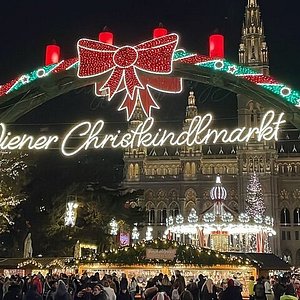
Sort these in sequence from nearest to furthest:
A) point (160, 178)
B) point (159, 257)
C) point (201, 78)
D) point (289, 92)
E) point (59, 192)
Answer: point (289, 92) < point (201, 78) < point (159, 257) < point (59, 192) < point (160, 178)

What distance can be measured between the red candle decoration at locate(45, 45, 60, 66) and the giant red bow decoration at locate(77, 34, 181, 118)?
901 millimetres

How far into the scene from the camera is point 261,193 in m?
58.5

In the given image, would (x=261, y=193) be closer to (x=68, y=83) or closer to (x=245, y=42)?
Answer: (x=245, y=42)

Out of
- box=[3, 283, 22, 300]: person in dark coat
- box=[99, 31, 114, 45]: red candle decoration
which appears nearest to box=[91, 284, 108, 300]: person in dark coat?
box=[3, 283, 22, 300]: person in dark coat

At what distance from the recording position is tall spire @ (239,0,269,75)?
205 ft

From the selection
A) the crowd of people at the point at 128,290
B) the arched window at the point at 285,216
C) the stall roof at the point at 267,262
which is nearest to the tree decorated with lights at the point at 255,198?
the arched window at the point at 285,216

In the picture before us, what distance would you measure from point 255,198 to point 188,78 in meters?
46.9

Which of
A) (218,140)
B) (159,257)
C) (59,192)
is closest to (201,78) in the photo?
(218,140)

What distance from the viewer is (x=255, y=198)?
56250 mm

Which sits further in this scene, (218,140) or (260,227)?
(260,227)

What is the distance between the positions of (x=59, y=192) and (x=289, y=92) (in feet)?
46.9

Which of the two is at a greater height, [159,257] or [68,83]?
[68,83]

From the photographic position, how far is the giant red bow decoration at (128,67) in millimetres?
10883

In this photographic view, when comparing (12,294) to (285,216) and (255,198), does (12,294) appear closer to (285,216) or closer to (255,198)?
(255,198)
